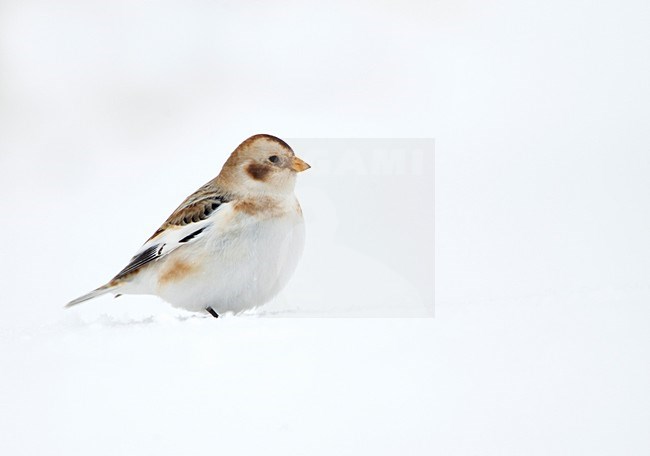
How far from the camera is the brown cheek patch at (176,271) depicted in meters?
2.38

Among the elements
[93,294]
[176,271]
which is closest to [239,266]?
[176,271]

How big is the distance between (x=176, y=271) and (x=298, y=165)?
15.9 inches

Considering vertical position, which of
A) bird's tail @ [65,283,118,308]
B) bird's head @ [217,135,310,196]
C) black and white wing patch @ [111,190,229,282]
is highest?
bird's head @ [217,135,310,196]

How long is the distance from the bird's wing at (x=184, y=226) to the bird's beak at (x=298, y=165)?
0.59ft

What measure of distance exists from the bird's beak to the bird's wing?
18cm

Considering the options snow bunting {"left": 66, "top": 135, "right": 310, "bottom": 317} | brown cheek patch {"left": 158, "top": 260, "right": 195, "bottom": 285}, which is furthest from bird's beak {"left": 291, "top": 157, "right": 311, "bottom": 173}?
brown cheek patch {"left": 158, "top": 260, "right": 195, "bottom": 285}

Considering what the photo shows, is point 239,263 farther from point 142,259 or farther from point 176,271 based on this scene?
point 142,259

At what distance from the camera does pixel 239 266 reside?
7.74 feet

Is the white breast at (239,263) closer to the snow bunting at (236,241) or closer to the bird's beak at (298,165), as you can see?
the snow bunting at (236,241)

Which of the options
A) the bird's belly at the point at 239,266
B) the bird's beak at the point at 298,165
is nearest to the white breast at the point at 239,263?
the bird's belly at the point at 239,266

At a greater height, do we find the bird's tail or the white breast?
the white breast

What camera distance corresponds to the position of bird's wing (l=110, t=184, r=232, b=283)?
2.39 meters

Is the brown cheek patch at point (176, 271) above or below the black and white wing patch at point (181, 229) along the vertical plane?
below

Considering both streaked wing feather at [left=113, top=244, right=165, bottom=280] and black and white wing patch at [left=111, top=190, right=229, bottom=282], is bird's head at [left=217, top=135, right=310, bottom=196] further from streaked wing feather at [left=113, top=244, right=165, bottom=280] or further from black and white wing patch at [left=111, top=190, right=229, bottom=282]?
streaked wing feather at [left=113, top=244, right=165, bottom=280]
